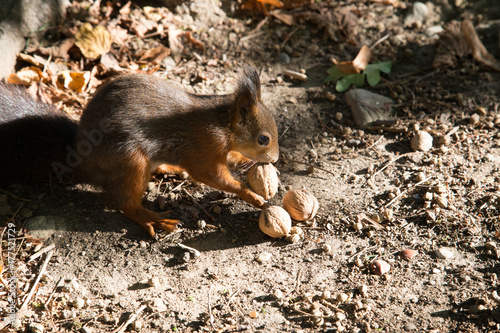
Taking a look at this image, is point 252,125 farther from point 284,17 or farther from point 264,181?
point 284,17

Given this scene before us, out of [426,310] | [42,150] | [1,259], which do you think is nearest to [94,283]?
[1,259]

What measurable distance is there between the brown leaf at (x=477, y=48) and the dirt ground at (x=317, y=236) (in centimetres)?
5

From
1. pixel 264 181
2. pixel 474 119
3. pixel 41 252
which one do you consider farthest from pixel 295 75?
pixel 41 252

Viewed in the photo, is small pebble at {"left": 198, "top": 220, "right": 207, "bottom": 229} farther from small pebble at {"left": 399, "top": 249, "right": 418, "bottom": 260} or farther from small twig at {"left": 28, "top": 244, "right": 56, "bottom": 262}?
small pebble at {"left": 399, "top": 249, "right": 418, "bottom": 260}

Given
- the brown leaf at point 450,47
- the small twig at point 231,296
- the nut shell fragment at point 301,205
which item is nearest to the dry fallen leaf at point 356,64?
the brown leaf at point 450,47

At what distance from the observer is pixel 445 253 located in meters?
2.19

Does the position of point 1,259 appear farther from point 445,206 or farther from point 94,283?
point 445,206

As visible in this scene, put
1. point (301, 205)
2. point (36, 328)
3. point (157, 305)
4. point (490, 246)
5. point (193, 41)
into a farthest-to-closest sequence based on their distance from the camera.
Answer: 1. point (193, 41)
2. point (301, 205)
3. point (490, 246)
4. point (157, 305)
5. point (36, 328)

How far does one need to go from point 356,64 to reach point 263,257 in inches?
66.2

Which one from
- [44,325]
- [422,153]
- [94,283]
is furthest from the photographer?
[422,153]

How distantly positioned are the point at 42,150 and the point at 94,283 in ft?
2.55

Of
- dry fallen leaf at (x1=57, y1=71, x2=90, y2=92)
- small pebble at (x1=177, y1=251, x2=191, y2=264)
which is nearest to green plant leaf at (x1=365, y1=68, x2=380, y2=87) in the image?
small pebble at (x1=177, y1=251, x2=191, y2=264)

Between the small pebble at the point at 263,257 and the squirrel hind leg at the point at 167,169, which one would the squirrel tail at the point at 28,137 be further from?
the small pebble at the point at 263,257

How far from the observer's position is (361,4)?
3805mm
